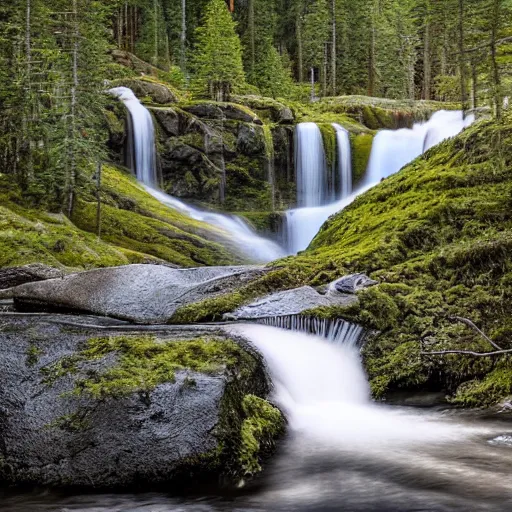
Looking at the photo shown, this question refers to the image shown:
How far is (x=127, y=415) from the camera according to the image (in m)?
4.41

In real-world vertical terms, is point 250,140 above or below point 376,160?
above

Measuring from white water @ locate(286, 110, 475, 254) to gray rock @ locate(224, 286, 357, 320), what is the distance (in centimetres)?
1731

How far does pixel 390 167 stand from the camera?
29719 mm

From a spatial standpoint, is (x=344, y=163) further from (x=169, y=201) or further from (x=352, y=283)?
(x=352, y=283)

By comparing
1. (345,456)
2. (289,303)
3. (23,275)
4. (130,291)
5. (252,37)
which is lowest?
(345,456)

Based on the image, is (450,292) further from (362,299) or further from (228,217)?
(228,217)

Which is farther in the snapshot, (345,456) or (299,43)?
(299,43)

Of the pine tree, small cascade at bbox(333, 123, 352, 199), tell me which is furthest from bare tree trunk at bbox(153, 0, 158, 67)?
small cascade at bbox(333, 123, 352, 199)

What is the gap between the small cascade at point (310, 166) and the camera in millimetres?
29016

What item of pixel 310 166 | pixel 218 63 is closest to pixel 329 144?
pixel 310 166

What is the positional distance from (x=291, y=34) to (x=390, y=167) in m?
36.8

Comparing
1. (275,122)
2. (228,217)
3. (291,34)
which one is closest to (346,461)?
(228,217)

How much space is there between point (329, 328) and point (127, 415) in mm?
3195

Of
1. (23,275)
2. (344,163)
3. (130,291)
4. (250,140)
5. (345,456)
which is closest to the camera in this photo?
(345,456)
